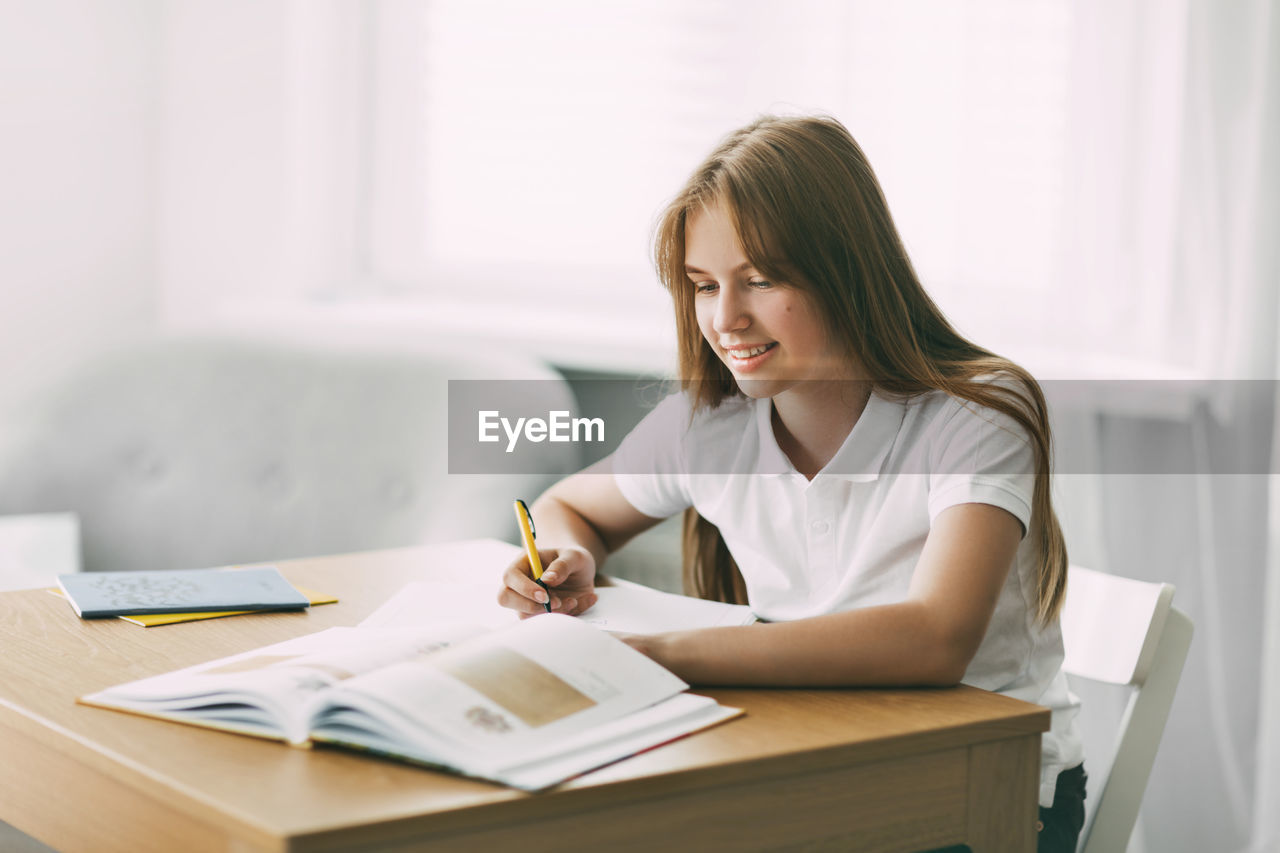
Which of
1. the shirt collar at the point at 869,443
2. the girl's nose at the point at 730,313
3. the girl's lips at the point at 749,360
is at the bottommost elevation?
the shirt collar at the point at 869,443

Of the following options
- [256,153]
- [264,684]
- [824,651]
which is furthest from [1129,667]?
[256,153]

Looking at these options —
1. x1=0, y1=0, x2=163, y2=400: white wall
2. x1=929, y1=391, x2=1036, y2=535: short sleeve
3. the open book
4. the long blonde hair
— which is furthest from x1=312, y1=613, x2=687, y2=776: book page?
x1=0, y1=0, x2=163, y2=400: white wall

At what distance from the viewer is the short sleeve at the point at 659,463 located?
1.38 meters

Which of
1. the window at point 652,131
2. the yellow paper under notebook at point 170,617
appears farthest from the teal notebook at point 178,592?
the window at point 652,131

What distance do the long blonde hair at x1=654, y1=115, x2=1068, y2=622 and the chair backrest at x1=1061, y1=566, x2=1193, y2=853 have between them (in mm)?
98

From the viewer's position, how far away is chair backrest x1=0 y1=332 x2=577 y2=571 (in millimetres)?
1977

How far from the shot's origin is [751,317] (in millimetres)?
1160

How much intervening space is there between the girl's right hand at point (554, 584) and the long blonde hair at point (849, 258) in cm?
32

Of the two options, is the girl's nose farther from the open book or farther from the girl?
the open book

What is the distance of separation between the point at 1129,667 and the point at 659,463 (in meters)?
0.53

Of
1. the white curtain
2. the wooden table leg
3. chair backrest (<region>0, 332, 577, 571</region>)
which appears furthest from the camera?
chair backrest (<region>0, 332, 577, 571</region>)

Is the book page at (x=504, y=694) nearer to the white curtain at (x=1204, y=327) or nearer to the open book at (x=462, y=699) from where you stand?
the open book at (x=462, y=699)

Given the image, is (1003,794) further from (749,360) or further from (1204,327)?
(1204,327)

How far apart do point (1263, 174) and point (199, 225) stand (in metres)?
2.07
